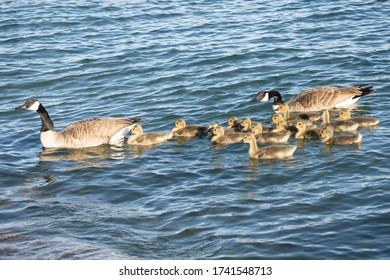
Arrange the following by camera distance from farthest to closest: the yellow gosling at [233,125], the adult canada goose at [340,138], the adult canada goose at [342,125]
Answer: the yellow gosling at [233,125] → the adult canada goose at [342,125] → the adult canada goose at [340,138]

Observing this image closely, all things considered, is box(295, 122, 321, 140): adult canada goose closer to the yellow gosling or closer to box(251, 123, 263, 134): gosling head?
box(251, 123, 263, 134): gosling head

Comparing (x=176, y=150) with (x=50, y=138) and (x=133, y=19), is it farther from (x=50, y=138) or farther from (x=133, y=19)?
(x=133, y=19)

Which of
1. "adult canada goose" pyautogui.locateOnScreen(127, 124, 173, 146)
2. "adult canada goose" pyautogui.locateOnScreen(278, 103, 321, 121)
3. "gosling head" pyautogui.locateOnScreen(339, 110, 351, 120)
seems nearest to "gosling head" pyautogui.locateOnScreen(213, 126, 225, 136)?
"adult canada goose" pyautogui.locateOnScreen(127, 124, 173, 146)

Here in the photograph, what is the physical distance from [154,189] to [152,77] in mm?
7000

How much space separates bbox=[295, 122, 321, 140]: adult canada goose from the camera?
14984 millimetres

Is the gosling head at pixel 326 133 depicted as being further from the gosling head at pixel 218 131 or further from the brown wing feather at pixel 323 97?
the brown wing feather at pixel 323 97

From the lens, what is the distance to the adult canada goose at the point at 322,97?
16.8 metres

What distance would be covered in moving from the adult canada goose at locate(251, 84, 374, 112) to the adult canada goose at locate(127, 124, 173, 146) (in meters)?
2.61

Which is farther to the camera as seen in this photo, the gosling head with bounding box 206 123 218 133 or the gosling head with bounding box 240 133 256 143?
the gosling head with bounding box 206 123 218 133

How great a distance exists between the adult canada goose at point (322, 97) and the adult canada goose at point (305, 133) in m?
1.79

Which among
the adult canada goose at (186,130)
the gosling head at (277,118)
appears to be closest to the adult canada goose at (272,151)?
the gosling head at (277,118)

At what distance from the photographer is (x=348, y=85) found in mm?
18281

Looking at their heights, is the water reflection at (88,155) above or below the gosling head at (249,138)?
below

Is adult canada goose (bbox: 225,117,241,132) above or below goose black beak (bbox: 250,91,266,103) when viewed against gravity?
below
